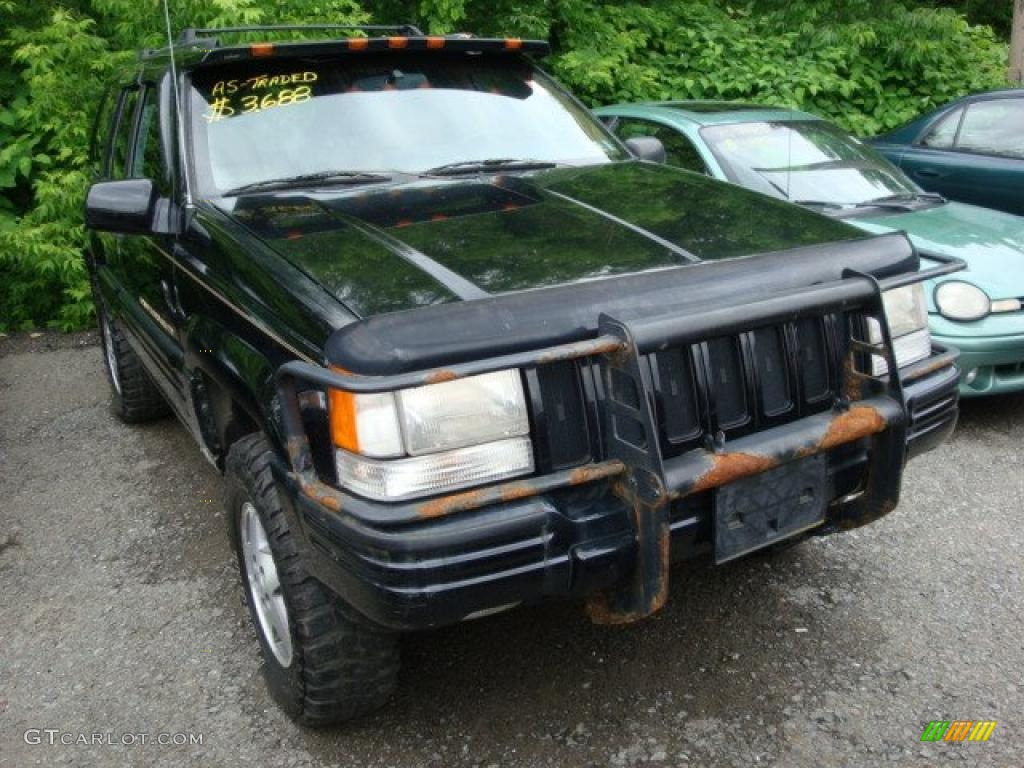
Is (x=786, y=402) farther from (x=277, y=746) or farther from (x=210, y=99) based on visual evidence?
(x=210, y=99)

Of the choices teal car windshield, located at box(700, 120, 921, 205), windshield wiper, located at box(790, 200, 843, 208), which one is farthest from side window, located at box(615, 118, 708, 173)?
windshield wiper, located at box(790, 200, 843, 208)

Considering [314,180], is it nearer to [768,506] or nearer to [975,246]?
[768,506]

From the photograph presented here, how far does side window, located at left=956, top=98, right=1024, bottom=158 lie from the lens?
641 centimetres

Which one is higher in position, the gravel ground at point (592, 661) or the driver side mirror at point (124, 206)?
the driver side mirror at point (124, 206)

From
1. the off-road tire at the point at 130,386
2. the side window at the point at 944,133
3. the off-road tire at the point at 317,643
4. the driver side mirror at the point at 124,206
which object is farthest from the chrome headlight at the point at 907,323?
the side window at the point at 944,133

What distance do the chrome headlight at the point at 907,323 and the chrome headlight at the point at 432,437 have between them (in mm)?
1180

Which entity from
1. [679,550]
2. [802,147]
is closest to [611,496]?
[679,550]

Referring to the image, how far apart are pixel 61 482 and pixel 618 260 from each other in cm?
332

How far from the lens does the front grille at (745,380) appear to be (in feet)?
7.55

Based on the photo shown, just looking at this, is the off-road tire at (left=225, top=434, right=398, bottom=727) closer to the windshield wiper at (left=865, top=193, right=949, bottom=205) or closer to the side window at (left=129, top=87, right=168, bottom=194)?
the side window at (left=129, top=87, right=168, bottom=194)

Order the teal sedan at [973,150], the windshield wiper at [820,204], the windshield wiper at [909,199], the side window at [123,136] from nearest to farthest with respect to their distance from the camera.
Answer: the side window at [123,136], the windshield wiper at [820,204], the windshield wiper at [909,199], the teal sedan at [973,150]

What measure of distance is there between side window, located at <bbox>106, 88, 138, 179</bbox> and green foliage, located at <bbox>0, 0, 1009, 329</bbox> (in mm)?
1235

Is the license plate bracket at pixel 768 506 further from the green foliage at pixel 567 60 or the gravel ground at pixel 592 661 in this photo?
the green foliage at pixel 567 60

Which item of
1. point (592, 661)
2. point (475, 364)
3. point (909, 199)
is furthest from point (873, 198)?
point (475, 364)
